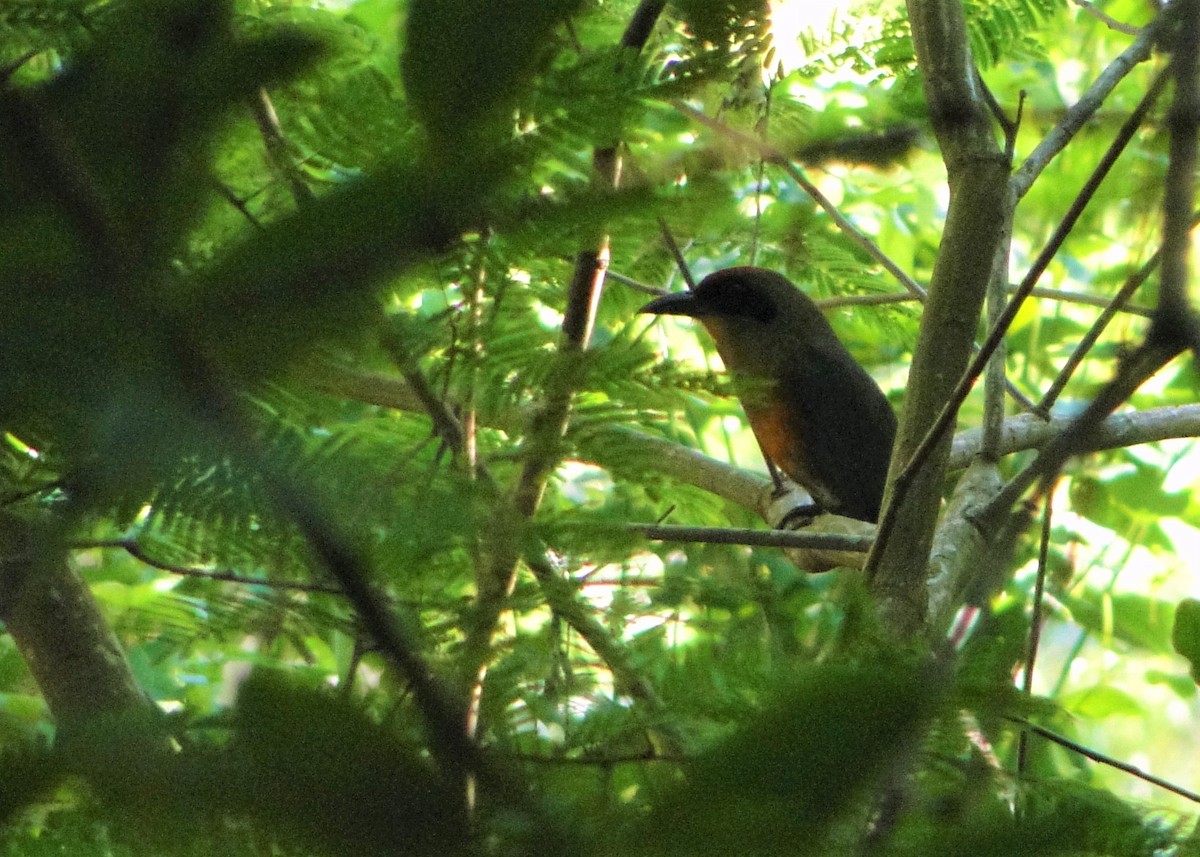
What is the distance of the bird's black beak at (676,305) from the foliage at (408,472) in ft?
11.1

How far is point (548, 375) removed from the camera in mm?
1673

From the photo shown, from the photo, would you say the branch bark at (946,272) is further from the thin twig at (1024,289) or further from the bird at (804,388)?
the bird at (804,388)

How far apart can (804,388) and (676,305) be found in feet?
3.26

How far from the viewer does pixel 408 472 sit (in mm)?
1378

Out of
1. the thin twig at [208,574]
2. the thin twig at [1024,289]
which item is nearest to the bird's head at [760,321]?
the thin twig at [1024,289]

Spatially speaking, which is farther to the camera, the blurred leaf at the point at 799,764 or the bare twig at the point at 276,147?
the bare twig at the point at 276,147

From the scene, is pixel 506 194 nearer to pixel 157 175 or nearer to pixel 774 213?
pixel 157 175

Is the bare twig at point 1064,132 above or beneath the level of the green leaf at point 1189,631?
above

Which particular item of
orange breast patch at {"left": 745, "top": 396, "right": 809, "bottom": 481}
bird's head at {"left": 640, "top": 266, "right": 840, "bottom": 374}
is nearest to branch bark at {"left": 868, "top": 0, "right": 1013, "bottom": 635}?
orange breast patch at {"left": 745, "top": 396, "right": 809, "bottom": 481}

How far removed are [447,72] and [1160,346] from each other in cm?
71

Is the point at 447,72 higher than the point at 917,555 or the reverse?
higher

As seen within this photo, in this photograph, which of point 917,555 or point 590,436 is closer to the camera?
point 590,436

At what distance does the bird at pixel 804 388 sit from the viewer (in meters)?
6.07

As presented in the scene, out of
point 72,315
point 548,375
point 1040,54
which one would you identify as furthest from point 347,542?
point 1040,54
